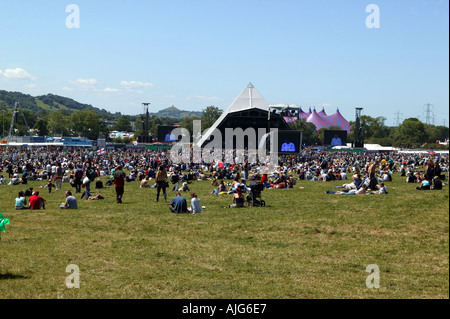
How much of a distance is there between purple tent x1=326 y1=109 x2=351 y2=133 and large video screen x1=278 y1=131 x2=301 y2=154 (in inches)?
3143

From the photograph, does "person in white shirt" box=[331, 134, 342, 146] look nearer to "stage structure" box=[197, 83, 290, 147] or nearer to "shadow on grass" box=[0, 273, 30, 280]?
"stage structure" box=[197, 83, 290, 147]

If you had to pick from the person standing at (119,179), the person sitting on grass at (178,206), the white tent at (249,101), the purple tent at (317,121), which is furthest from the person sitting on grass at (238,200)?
the purple tent at (317,121)

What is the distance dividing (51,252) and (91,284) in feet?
7.66

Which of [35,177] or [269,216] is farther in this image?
[35,177]

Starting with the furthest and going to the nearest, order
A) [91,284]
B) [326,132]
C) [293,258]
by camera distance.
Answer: [326,132]
[293,258]
[91,284]

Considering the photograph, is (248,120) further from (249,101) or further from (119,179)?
(119,179)

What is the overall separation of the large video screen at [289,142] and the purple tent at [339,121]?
7982 cm

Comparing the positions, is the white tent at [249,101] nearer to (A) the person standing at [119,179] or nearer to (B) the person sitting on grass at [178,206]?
(A) the person standing at [119,179]

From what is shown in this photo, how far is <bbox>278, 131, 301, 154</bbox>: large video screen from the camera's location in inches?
1978

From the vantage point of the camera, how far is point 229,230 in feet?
33.8

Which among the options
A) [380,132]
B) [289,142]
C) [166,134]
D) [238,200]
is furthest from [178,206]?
[380,132]

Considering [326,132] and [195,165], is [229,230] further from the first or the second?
[326,132]

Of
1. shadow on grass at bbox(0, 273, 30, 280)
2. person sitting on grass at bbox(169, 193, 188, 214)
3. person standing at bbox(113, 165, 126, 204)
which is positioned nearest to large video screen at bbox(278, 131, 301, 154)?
person standing at bbox(113, 165, 126, 204)
